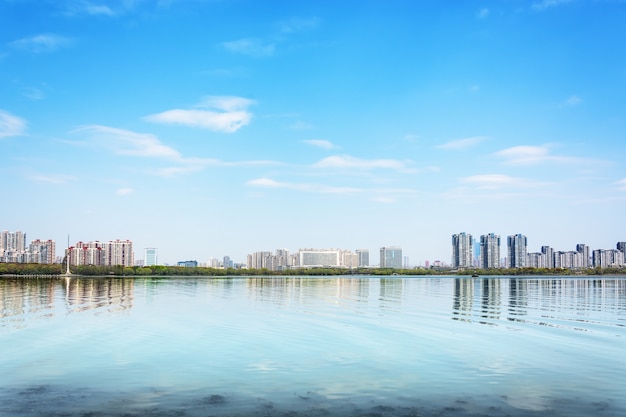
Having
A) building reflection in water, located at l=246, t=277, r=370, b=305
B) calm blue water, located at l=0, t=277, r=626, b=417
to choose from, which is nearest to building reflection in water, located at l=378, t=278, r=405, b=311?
building reflection in water, located at l=246, t=277, r=370, b=305

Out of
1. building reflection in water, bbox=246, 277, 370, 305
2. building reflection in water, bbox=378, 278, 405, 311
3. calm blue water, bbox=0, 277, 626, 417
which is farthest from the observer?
building reflection in water, bbox=246, 277, 370, 305

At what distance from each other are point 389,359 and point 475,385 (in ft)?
19.0

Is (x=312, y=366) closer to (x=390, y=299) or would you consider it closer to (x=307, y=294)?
(x=390, y=299)

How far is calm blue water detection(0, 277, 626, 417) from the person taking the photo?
16203mm

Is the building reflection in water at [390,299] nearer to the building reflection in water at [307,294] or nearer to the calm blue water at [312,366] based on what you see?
the building reflection in water at [307,294]

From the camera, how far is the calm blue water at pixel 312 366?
53.2 ft

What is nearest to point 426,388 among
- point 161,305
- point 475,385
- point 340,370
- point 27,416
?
point 475,385

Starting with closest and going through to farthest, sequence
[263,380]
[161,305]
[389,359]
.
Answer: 1. [263,380]
2. [389,359]
3. [161,305]

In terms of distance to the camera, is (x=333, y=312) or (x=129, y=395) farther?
(x=333, y=312)

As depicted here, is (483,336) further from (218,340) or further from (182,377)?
(182,377)

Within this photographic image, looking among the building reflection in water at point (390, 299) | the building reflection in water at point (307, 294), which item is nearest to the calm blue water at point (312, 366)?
the building reflection in water at point (390, 299)

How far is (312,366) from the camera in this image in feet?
74.4

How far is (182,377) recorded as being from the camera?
67.1ft

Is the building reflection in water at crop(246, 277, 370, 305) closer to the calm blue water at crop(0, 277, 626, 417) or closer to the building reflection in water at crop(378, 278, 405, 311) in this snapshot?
the building reflection in water at crop(378, 278, 405, 311)
